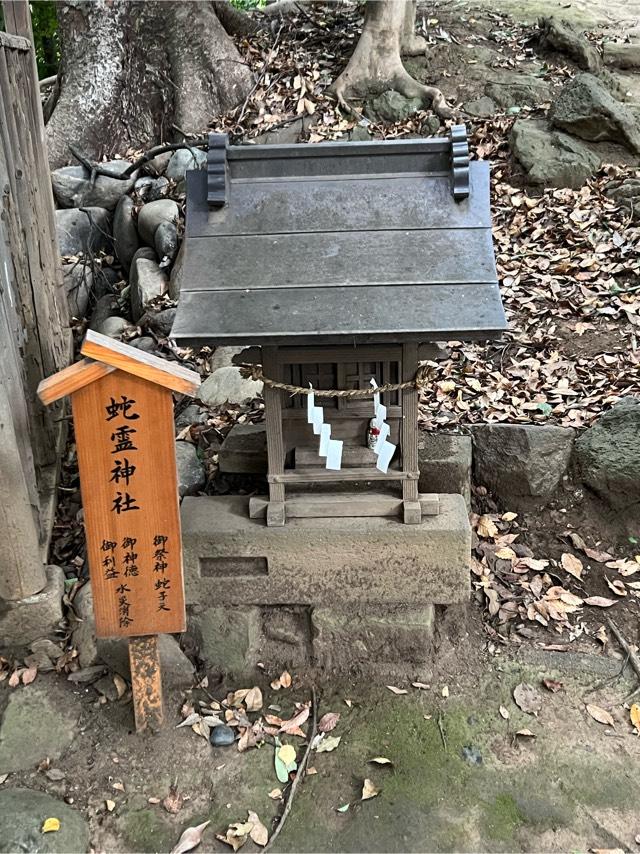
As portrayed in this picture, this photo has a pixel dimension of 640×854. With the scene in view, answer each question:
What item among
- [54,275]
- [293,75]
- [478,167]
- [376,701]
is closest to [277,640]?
[376,701]

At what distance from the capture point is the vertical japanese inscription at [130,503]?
2846mm

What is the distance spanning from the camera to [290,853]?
9.73ft

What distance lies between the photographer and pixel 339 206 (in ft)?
10.8

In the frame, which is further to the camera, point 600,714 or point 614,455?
point 614,455

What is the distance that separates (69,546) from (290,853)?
7.58ft

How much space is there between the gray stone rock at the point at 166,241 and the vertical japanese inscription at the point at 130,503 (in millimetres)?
4370

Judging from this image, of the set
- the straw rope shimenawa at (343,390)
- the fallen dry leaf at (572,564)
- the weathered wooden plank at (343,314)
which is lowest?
the fallen dry leaf at (572,564)

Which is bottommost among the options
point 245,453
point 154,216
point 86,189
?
point 245,453

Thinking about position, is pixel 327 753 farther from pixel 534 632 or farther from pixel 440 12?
pixel 440 12

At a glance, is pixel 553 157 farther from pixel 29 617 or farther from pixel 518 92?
pixel 29 617

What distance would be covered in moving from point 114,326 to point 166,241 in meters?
1.05

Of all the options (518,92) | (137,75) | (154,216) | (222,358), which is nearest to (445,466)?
(222,358)

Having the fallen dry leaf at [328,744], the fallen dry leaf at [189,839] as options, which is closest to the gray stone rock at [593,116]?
the fallen dry leaf at [328,744]

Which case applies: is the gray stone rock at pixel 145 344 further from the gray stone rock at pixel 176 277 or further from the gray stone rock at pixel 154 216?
the gray stone rock at pixel 154 216
